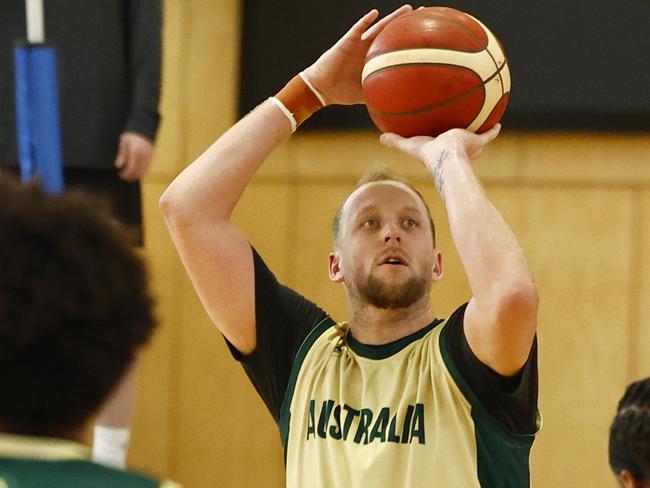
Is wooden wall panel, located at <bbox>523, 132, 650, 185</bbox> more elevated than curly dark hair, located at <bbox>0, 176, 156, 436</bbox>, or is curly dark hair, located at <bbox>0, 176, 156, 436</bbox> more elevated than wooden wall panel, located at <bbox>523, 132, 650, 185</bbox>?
wooden wall panel, located at <bbox>523, 132, 650, 185</bbox>

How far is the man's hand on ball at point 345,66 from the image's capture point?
2820mm

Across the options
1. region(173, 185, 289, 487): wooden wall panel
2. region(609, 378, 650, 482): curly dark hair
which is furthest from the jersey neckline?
region(173, 185, 289, 487): wooden wall panel

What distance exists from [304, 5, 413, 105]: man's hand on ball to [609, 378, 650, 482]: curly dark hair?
1.12m

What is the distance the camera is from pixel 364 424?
245 cm

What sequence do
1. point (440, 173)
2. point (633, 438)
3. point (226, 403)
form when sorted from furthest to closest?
point (226, 403), point (440, 173), point (633, 438)

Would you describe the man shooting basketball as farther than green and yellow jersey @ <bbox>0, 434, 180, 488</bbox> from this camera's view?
Yes

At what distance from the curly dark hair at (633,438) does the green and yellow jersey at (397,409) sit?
203 mm

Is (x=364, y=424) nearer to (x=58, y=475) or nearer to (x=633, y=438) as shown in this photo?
(x=633, y=438)

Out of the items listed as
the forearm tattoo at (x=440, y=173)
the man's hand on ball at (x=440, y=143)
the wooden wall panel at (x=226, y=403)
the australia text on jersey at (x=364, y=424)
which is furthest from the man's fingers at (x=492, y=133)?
the wooden wall panel at (x=226, y=403)

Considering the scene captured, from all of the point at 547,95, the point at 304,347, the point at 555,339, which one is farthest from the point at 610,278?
the point at 304,347

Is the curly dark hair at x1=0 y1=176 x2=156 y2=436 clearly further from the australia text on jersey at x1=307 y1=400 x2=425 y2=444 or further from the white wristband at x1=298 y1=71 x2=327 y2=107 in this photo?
the white wristband at x1=298 y1=71 x2=327 y2=107

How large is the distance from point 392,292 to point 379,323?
97 mm

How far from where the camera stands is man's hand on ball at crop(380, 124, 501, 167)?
245 cm

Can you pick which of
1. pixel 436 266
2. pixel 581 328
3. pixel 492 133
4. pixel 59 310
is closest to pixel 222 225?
pixel 436 266
